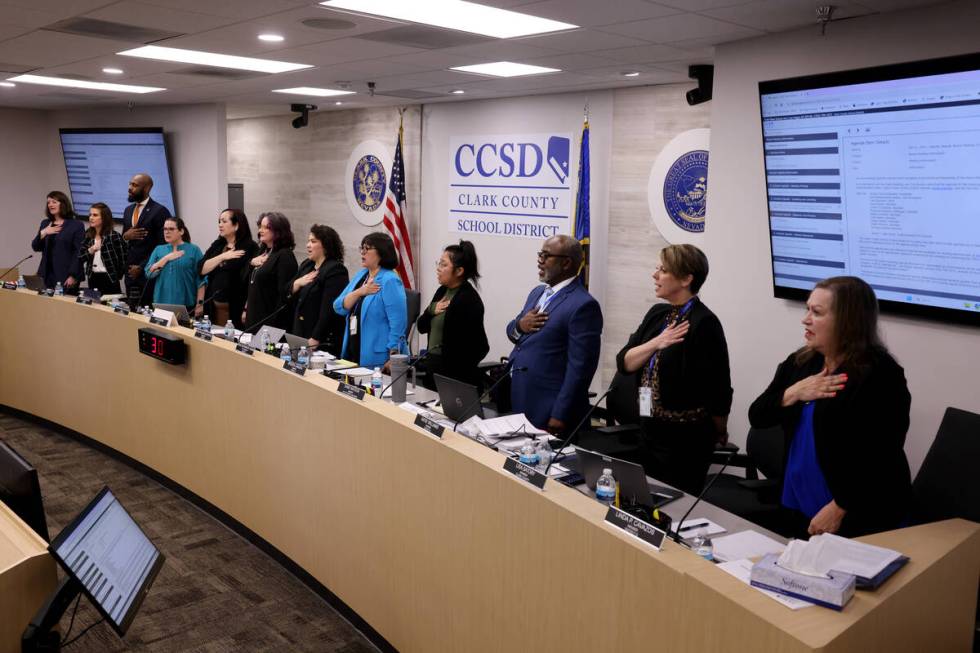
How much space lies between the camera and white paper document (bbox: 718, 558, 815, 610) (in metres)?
1.77

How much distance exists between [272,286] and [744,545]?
4.15m

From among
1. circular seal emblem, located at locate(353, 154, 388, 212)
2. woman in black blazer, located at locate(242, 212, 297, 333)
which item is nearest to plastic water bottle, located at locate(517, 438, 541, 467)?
woman in black blazer, located at locate(242, 212, 297, 333)

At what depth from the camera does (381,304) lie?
4906mm

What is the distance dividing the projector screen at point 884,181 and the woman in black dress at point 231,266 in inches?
155

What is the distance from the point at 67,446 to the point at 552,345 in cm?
395

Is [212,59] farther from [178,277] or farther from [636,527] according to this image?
[636,527]

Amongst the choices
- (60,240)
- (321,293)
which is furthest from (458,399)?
(60,240)

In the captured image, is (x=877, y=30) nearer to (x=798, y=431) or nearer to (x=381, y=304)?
(x=798, y=431)

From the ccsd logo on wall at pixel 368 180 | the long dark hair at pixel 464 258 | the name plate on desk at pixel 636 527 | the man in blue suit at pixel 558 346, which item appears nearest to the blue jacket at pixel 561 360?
the man in blue suit at pixel 558 346

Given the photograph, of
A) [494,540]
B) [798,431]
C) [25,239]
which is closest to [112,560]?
[494,540]

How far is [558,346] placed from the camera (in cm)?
409

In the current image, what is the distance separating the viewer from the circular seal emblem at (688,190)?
620 centimetres

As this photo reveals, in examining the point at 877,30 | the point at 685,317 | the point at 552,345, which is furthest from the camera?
the point at 552,345

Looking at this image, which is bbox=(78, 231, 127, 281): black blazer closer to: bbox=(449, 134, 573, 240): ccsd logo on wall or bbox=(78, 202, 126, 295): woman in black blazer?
bbox=(78, 202, 126, 295): woman in black blazer
